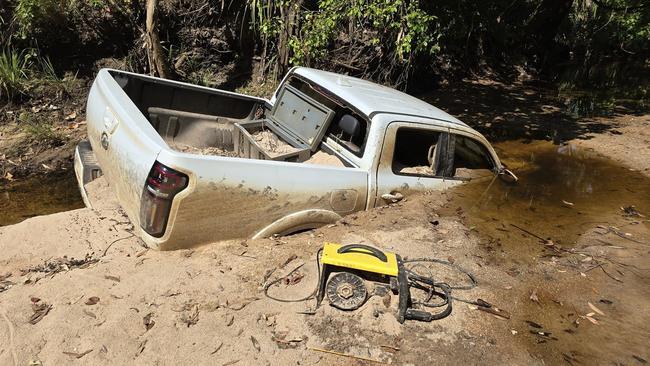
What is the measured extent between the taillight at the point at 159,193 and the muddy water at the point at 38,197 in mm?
2718

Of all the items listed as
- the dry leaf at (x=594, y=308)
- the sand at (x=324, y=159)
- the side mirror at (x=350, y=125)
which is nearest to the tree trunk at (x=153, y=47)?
the sand at (x=324, y=159)

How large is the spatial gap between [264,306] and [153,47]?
21.7ft

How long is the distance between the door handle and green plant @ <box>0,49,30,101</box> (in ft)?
22.0

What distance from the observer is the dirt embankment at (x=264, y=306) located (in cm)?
321

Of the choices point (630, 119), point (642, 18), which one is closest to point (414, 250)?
point (630, 119)

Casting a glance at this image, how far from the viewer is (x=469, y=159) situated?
5844 mm

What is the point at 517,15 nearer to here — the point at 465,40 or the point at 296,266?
the point at 465,40

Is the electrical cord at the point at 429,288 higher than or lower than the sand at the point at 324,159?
lower

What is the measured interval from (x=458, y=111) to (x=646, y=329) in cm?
682

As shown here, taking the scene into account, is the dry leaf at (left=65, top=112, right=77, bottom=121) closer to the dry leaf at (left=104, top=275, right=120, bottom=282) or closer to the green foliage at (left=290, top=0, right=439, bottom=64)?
the green foliage at (left=290, top=0, right=439, bottom=64)

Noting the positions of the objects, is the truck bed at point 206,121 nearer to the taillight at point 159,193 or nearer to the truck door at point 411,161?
the truck door at point 411,161

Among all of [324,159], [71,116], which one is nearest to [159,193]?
[324,159]

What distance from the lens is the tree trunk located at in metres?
8.59

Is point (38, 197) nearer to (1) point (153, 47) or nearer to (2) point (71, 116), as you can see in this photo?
(2) point (71, 116)
